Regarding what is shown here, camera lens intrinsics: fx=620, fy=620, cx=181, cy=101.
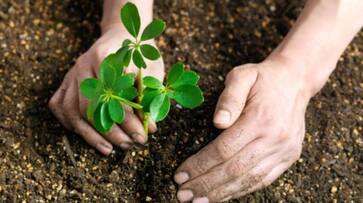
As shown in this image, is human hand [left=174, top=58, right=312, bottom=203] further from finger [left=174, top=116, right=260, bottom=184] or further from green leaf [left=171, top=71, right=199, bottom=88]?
green leaf [left=171, top=71, right=199, bottom=88]

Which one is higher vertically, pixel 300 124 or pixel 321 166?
pixel 300 124

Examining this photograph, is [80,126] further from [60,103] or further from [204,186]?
[204,186]

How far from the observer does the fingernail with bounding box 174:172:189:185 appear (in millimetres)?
1394

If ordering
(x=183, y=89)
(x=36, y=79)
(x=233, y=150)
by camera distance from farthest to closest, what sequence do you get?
(x=36, y=79)
(x=233, y=150)
(x=183, y=89)

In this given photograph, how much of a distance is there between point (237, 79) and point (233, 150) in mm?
166

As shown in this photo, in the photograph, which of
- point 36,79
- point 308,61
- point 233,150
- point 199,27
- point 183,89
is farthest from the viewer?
point 199,27

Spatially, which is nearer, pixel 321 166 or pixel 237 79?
pixel 237 79

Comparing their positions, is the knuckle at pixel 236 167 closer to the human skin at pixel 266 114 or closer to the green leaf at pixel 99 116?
the human skin at pixel 266 114

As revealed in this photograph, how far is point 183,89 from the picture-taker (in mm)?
1250

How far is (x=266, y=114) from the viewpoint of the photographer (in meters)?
1.38

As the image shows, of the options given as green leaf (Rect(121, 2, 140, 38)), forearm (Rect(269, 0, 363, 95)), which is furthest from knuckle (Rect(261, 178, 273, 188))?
green leaf (Rect(121, 2, 140, 38))

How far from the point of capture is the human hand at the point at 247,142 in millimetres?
1357

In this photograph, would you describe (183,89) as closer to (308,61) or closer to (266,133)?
(266,133)

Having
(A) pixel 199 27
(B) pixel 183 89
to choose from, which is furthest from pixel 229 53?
(B) pixel 183 89
